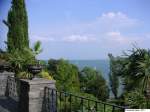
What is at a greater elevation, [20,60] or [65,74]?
[20,60]

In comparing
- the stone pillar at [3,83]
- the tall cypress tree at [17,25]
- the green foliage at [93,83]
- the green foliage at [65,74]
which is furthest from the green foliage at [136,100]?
the green foliage at [93,83]

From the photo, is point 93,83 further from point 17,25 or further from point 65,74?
point 17,25

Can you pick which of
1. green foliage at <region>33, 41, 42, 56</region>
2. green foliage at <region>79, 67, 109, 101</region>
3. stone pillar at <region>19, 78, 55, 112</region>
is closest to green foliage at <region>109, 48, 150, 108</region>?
green foliage at <region>33, 41, 42, 56</region>

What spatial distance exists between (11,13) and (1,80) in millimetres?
10515

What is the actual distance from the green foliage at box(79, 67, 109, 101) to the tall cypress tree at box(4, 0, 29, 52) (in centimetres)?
1553

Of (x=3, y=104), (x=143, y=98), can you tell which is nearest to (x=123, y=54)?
(x=143, y=98)

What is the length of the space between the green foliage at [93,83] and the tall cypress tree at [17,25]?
50.9 ft

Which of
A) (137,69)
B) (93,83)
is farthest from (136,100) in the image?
(93,83)

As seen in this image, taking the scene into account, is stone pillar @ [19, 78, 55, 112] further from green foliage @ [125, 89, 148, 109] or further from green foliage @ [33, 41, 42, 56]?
green foliage @ [33, 41, 42, 56]

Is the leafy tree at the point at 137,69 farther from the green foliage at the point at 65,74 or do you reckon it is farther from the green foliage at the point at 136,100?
the green foliage at the point at 65,74

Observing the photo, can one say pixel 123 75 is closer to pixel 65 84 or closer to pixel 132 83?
pixel 132 83

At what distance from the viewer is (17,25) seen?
1897 centimetres

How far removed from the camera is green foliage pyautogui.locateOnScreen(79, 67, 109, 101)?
34487 millimetres

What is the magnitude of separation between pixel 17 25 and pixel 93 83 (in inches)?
752
